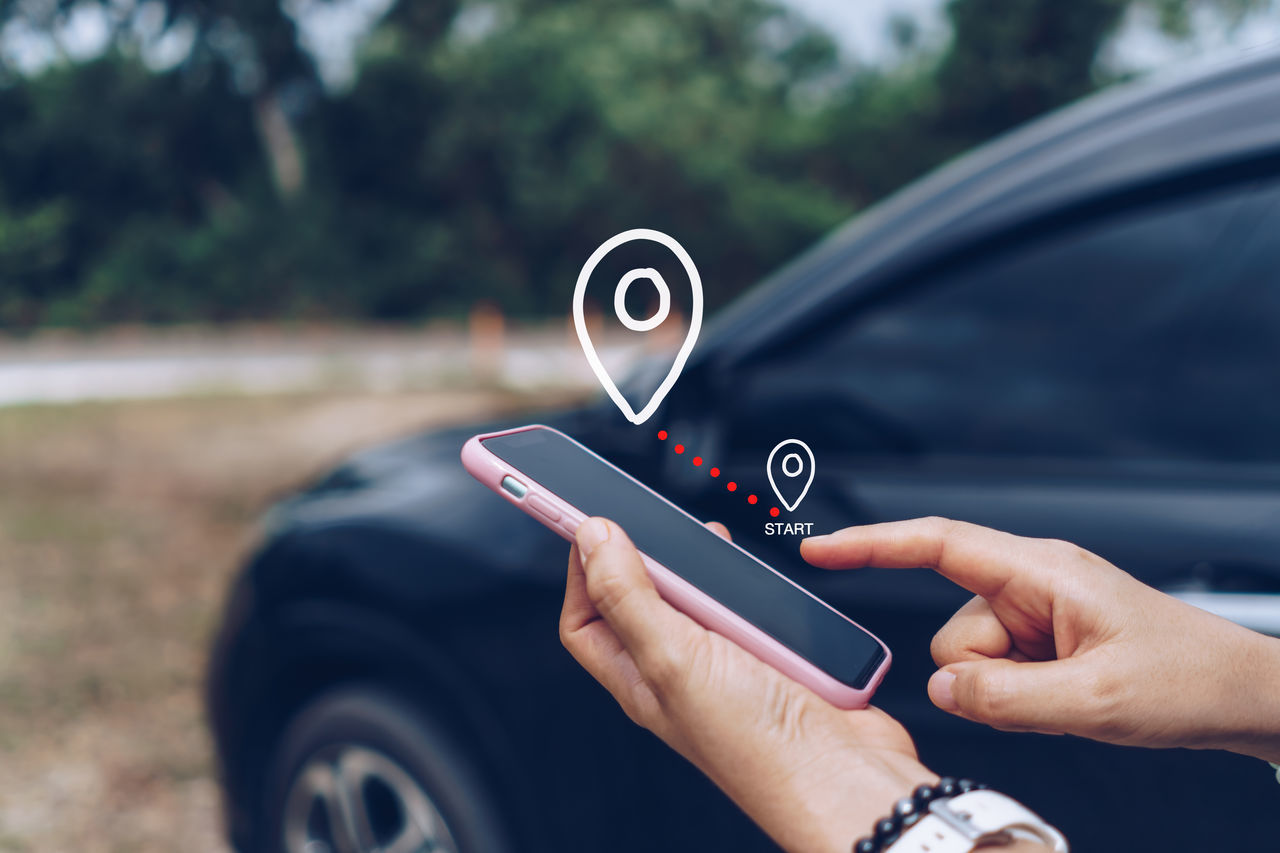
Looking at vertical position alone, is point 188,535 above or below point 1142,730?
above

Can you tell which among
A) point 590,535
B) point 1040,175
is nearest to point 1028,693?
point 590,535

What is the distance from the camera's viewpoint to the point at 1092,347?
6.50ft

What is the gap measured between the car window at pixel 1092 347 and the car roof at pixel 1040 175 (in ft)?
0.19

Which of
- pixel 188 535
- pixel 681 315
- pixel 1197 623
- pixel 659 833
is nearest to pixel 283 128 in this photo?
pixel 681 315

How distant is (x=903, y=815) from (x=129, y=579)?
4.68 metres

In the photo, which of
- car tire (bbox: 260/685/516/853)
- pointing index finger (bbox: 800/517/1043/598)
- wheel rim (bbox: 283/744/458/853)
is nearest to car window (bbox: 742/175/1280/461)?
pointing index finger (bbox: 800/517/1043/598)

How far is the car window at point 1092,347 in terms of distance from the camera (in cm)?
142

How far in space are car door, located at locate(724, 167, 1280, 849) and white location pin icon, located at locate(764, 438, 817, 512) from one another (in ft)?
0.05

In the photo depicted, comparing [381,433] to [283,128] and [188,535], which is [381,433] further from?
[283,128]

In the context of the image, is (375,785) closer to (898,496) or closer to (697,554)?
(898,496)

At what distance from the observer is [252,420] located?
3.95 metres

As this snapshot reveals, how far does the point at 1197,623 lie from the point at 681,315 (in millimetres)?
457

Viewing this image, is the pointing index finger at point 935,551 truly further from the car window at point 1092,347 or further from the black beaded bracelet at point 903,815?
the car window at point 1092,347

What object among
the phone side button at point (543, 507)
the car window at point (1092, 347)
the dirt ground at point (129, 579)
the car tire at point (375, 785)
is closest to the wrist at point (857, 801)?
the phone side button at point (543, 507)
